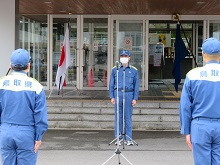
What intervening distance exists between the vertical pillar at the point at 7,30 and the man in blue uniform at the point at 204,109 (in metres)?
7.17

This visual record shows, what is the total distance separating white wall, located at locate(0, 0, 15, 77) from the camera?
10719mm

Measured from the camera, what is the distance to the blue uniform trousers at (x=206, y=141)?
4320 millimetres

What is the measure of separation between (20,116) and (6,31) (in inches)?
263

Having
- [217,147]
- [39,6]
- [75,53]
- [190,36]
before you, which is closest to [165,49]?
[190,36]

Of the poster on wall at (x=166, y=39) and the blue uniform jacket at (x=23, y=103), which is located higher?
the poster on wall at (x=166, y=39)

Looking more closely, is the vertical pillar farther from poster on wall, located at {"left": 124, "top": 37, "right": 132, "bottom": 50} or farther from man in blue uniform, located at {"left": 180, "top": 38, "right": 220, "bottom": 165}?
man in blue uniform, located at {"left": 180, "top": 38, "right": 220, "bottom": 165}

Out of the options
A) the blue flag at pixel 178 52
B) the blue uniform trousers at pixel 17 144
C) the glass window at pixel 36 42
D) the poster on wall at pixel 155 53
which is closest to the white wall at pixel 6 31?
the blue flag at pixel 178 52

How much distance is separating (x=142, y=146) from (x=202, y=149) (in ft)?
14.6

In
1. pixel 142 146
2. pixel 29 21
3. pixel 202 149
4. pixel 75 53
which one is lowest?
pixel 142 146

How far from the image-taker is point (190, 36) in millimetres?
18125

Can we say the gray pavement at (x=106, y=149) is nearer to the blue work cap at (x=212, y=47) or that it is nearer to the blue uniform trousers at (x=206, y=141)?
the blue uniform trousers at (x=206, y=141)

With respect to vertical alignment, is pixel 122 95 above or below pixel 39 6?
below

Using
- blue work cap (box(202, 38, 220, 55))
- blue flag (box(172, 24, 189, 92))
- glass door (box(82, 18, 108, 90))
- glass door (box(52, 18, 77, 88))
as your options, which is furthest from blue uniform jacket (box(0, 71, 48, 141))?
glass door (box(52, 18, 77, 88))

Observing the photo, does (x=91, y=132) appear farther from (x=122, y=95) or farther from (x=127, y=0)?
(x=127, y=0)
